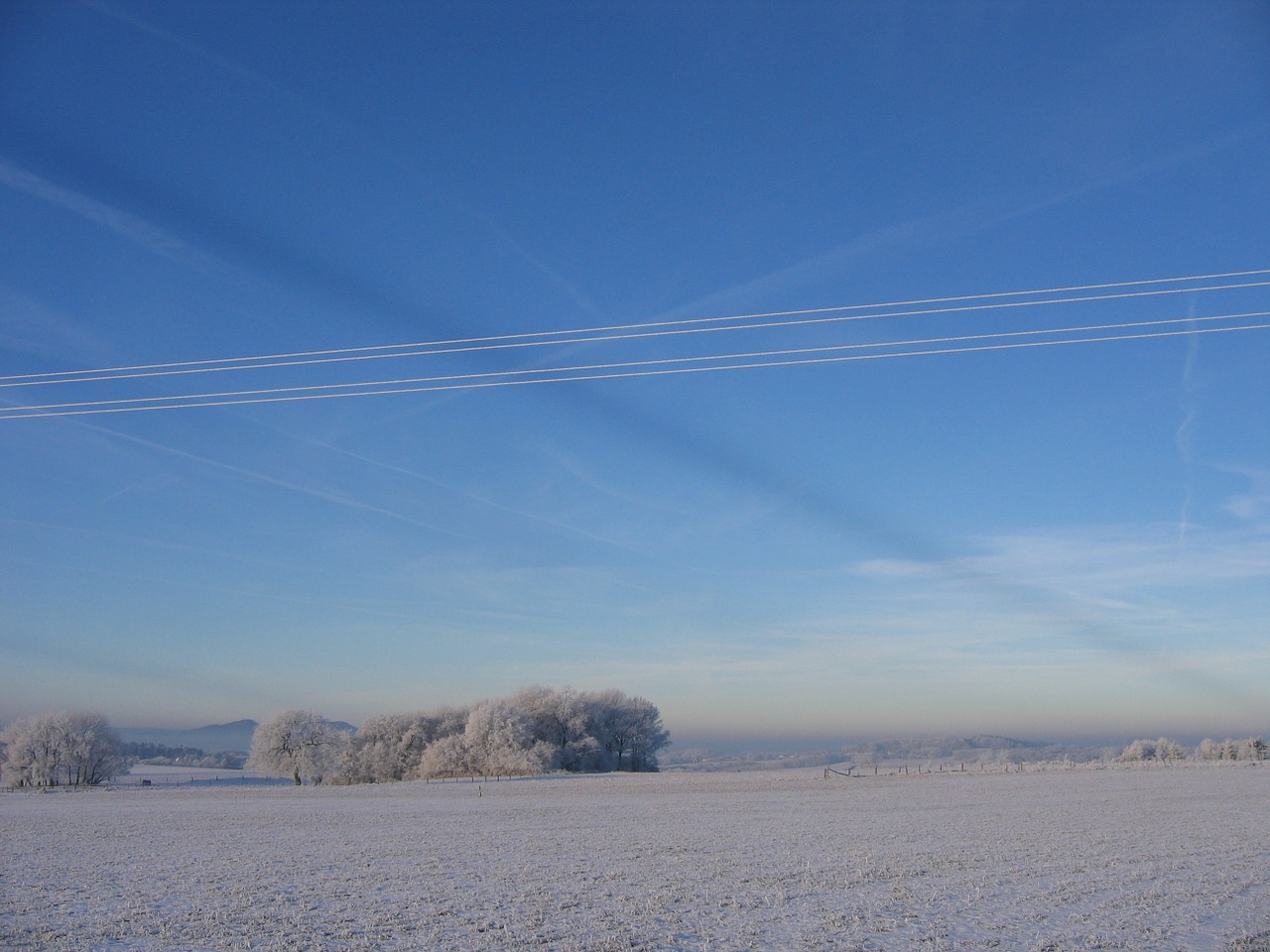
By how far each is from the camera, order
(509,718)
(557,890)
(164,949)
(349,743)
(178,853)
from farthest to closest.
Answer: (349,743)
(509,718)
(178,853)
(557,890)
(164,949)

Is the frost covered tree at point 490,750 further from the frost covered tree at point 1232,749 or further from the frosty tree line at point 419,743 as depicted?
the frost covered tree at point 1232,749

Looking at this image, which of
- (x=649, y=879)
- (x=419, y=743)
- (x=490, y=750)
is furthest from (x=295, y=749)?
(x=649, y=879)

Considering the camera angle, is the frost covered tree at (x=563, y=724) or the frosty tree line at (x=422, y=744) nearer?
the frosty tree line at (x=422, y=744)

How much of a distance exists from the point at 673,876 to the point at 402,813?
22.3 meters

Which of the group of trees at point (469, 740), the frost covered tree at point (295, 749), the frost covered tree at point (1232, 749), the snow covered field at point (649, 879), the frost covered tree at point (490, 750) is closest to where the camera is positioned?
the snow covered field at point (649, 879)

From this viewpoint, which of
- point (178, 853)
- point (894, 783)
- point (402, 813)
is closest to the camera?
point (178, 853)

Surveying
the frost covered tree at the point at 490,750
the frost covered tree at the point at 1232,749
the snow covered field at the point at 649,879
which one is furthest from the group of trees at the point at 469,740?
the frost covered tree at the point at 1232,749

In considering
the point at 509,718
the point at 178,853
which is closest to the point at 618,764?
the point at 509,718

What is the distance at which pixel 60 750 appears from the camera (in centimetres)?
8556

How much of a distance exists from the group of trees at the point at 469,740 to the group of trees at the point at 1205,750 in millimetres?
65009

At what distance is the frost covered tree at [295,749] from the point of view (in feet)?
319

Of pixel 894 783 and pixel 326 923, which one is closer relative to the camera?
pixel 326 923

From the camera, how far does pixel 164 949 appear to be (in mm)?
11938

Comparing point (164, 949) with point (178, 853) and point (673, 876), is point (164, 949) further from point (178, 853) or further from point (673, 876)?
point (178, 853)
